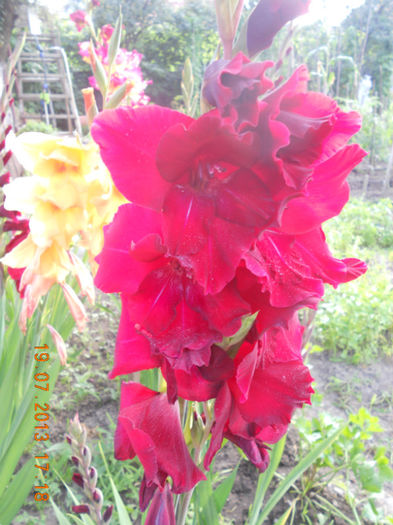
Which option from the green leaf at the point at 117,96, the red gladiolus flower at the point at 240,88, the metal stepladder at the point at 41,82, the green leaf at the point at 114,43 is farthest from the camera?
the metal stepladder at the point at 41,82

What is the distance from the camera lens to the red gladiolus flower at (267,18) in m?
0.42

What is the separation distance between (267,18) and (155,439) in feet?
1.54

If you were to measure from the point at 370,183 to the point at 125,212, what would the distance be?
759 centimetres

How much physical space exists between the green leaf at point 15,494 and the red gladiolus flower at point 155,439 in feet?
2.38

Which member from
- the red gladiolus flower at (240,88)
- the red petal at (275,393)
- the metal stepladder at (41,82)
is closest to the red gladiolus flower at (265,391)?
the red petal at (275,393)

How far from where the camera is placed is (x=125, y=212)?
421mm

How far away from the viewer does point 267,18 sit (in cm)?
42

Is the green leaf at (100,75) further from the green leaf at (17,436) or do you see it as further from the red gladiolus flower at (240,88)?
the green leaf at (17,436)

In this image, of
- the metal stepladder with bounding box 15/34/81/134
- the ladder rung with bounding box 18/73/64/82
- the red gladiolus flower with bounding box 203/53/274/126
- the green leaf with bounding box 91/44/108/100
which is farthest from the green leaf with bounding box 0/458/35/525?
the ladder rung with bounding box 18/73/64/82

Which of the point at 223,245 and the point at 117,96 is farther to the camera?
the point at 117,96

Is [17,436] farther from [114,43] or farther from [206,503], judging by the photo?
[114,43]

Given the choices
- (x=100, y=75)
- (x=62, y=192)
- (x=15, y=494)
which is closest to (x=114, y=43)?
(x=100, y=75)

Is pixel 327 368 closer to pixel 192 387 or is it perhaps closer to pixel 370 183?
pixel 192 387

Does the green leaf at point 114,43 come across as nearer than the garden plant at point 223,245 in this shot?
No
